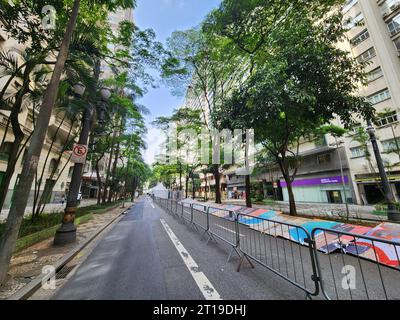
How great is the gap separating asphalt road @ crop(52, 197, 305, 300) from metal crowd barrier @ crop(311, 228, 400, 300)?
765mm

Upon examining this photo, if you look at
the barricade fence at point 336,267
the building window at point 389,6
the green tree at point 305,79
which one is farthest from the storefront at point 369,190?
the barricade fence at point 336,267

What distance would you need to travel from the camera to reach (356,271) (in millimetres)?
4008

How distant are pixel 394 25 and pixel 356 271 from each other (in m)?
27.9

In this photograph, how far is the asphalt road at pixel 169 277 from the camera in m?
3.02

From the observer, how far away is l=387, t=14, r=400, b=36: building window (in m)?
18.4

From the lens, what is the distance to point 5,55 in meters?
5.70

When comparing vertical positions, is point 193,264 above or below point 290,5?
below

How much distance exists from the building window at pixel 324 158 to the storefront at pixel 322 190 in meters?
2.32

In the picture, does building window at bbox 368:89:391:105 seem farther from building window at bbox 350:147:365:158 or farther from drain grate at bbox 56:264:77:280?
drain grate at bbox 56:264:77:280

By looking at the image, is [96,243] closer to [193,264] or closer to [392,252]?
[193,264]

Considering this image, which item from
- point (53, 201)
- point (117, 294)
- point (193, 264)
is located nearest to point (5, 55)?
point (117, 294)

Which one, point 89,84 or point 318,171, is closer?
point 89,84

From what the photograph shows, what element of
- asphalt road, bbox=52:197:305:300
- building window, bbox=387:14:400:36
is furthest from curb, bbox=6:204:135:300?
building window, bbox=387:14:400:36
